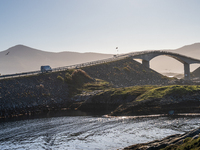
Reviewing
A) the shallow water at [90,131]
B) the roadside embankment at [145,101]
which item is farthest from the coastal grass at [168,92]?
the shallow water at [90,131]

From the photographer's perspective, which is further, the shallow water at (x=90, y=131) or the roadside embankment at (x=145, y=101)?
the roadside embankment at (x=145, y=101)

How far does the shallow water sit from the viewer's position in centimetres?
3475

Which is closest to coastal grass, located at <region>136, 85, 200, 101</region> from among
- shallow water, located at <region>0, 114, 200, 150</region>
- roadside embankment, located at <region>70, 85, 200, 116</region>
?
roadside embankment, located at <region>70, 85, 200, 116</region>

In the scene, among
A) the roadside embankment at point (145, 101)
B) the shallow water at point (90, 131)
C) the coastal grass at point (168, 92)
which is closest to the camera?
the shallow water at point (90, 131)

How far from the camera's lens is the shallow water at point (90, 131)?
34.8m

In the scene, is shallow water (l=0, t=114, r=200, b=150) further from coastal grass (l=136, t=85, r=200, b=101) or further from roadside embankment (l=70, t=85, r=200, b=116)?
coastal grass (l=136, t=85, r=200, b=101)

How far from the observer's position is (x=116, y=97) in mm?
68875

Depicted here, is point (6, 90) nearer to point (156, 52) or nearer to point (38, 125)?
point (38, 125)

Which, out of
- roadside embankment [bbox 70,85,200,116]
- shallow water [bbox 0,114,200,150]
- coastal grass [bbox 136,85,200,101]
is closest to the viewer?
shallow water [bbox 0,114,200,150]

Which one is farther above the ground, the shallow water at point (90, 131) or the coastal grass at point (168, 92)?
the coastal grass at point (168, 92)

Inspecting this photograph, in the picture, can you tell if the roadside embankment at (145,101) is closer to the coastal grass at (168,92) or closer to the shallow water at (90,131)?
the coastal grass at (168,92)

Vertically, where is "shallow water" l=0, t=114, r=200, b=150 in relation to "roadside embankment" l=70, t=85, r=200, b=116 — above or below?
below

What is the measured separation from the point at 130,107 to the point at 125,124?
12262 mm

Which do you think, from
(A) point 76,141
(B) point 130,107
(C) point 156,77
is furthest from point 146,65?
(A) point 76,141
